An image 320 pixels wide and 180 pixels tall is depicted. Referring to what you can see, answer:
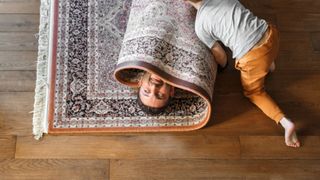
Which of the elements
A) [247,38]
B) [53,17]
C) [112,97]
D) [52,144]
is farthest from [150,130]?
[53,17]

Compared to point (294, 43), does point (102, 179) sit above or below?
below

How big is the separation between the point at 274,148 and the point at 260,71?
0.27 metres

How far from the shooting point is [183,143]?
1.39 metres

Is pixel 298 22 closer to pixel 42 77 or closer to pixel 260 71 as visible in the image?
pixel 260 71

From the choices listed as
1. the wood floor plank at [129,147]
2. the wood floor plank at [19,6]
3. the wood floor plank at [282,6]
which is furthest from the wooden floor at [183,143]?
the wood floor plank at [282,6]

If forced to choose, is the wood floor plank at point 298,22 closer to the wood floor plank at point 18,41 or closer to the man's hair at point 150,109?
the man's hair at point 150,109

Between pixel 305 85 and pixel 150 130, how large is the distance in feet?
1.82

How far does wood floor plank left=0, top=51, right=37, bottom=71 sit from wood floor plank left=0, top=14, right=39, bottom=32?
0.09 meters

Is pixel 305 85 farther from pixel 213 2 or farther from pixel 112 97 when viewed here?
pixel 112 97

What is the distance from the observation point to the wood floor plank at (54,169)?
133 centimetres

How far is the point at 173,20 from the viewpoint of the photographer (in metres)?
1.36

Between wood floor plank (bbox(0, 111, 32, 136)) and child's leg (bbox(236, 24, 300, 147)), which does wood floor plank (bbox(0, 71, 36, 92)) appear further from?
child's leg (bbox(236, 24, 300, 147))

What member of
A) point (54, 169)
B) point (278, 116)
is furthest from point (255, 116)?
point (54, 169)

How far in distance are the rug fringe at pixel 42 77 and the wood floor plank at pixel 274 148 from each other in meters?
0.64
